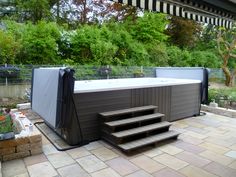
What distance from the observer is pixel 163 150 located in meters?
3.38

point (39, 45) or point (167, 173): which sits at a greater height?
point (39, 45)

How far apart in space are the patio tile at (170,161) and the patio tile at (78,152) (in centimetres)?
104

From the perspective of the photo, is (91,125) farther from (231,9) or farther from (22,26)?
(22,26)

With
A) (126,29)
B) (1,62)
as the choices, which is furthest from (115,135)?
(126,29)

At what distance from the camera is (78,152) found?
324cm

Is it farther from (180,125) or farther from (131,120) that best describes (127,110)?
(180,125)

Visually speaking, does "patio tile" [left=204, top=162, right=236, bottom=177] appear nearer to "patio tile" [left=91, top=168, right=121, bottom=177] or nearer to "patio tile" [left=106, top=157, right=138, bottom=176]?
"patio tile" [left=106, top=157, right=138, bottom=176]

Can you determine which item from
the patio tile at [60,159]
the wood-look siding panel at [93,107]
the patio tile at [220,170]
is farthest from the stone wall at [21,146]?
the patio tile at [220,170]

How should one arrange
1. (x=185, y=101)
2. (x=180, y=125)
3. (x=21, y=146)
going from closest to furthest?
(x=21, y=146)
(x=180, y=125)
(x=185, y=101)

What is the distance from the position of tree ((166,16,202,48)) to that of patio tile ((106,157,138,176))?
12.7m

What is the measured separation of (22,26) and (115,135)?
6.95 metres

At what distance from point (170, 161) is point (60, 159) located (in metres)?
1.55

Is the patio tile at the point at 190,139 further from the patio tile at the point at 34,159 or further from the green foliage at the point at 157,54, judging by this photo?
the green foliage at the point at 157,54

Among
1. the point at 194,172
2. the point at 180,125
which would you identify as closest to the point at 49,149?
the point at 194,172
